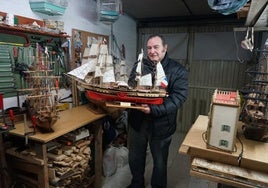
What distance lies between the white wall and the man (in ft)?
3.27

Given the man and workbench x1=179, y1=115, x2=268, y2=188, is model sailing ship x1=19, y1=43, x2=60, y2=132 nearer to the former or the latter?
the man

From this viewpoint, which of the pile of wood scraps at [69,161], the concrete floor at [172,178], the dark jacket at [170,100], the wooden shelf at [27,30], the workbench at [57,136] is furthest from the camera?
the concrete floor at [172,178]

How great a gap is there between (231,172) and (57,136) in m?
1.16

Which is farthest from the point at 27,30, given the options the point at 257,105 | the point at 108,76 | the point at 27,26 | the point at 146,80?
the point at 257,105

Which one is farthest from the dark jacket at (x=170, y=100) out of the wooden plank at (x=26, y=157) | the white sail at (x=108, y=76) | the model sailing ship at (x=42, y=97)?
the wooden plank at (x=26, y=157)

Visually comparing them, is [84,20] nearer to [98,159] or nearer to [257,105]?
[98,159]

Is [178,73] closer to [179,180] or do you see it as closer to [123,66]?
[123,66]

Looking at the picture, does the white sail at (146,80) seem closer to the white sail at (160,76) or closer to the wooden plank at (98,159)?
the white sail at (160,76)

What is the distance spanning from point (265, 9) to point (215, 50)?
114 inches

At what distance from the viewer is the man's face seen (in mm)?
1845

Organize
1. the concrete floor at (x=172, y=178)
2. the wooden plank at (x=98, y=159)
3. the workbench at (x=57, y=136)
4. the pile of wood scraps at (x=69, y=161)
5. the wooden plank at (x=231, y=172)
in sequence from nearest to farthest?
the wooden plank at (x=231, y=172) → the workbench at (x=57, y=136) → the pile of wood scraps at (x=69, y=161) → the wooden plank at (x=98, y=159) → the concrete floor at (x=172, y=178)

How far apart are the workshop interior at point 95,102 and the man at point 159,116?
150 mm

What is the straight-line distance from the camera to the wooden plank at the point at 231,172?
37.4 inches

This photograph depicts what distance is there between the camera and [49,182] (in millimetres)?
1627
